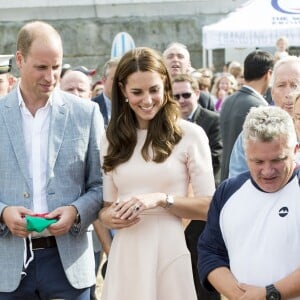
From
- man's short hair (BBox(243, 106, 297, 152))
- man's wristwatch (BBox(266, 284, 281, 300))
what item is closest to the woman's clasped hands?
man's short hair (BBox(243, 106, 297, 152))

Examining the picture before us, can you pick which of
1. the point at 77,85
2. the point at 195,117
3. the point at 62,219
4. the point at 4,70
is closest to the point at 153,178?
the point at 62,219

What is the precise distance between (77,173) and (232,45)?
11215mm

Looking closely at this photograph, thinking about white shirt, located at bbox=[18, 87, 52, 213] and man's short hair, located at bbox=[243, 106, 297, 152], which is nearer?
man's short hair, located at bbox=[243, 106, 297, 152]

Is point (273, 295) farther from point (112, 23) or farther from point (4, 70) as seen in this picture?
point (112, 23)

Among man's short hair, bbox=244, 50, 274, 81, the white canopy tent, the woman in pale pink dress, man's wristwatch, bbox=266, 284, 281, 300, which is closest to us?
man's wristwatch, bbox=266, 284, 281, 300

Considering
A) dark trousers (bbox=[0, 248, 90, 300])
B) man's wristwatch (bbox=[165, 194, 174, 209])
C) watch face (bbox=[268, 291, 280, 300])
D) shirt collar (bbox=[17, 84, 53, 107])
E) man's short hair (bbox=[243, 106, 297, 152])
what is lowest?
dark trousers (bbox=[0, 248, 90, 300])

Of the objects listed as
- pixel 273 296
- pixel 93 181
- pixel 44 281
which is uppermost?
pixel 93 181

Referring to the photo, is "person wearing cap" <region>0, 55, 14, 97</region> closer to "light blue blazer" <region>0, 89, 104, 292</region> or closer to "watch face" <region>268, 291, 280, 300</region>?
"light blue blazer" <region>0, 89, 104, 292</region>

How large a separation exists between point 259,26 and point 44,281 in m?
11.3

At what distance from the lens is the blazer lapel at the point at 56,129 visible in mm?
4367

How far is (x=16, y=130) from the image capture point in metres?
4.37

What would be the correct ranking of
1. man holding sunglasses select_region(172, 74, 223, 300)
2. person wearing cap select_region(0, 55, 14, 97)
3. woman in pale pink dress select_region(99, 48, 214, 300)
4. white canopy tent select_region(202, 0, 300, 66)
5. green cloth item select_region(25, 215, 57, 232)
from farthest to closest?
white canopy tent select_region(202, 0, 300, 66)
man holding sunglasses select_region(172, 74, 223, 300)
person wearing cap select_region(0, 55, 14, 97)
woman in pale pink dress select_region(99, 48, 214, 300)
green cloth item select_region(25, 215, 57, 232)

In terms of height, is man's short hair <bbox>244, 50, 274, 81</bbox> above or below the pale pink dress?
above

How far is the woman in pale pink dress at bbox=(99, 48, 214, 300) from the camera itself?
4.40 m
